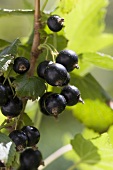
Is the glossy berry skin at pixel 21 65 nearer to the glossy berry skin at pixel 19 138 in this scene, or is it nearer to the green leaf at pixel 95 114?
the glossy berry skin at pixel 19 138

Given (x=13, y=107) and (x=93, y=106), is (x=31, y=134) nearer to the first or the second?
(x=13, y=107)

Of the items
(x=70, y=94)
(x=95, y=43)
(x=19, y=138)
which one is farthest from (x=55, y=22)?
(x=95, y=43)

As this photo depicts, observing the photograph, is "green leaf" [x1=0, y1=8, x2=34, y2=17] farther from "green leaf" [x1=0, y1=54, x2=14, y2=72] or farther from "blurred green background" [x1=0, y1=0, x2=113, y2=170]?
"blurred green background" [x1=0, y1=0, x2=113, y2=170]

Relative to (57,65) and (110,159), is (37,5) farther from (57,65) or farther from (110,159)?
(110,159)

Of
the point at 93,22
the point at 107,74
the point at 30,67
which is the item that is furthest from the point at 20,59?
the point at 107,74

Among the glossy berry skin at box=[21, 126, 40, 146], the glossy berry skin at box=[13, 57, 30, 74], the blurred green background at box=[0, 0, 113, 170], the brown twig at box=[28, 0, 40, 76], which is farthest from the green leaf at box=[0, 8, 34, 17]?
the blurred green background at box=[0, 0, 113, 170]

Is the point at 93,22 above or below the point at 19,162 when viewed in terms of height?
above

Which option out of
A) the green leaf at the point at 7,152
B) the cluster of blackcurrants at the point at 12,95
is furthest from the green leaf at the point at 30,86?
the green leaf at the point at 7,152
